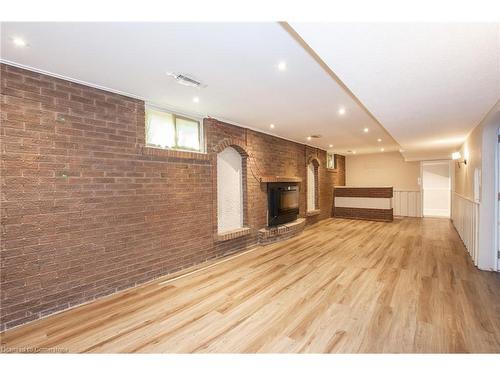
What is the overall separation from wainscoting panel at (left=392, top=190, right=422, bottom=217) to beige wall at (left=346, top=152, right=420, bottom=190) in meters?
0.22

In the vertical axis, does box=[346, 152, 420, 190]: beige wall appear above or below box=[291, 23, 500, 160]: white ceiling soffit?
below

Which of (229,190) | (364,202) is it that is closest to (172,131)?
(229,190)

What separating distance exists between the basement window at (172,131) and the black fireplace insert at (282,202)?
6.90ft

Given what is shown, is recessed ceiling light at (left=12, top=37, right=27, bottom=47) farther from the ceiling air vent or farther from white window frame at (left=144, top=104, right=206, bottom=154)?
white window frame at (left=144, top=104, right=206, bottom=154)

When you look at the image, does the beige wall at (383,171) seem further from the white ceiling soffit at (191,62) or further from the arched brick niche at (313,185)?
the white ceiling soffit at (191,62)

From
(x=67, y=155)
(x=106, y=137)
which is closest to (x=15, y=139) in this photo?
(x=67, y=155)

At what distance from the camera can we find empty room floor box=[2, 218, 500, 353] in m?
1.98

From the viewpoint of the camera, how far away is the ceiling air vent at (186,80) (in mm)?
2577

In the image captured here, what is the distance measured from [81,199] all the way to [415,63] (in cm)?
342

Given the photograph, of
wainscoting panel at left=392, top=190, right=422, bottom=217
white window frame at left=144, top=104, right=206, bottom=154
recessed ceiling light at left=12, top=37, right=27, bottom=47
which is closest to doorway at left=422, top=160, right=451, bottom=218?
wainscoting panel at left=392, top=190, right=422, bottom=217

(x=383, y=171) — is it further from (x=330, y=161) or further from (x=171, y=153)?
(x=171, y=153)

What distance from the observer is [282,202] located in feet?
19.1

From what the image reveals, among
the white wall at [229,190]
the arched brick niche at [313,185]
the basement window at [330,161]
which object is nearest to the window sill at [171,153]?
the white wall at [229,190]
